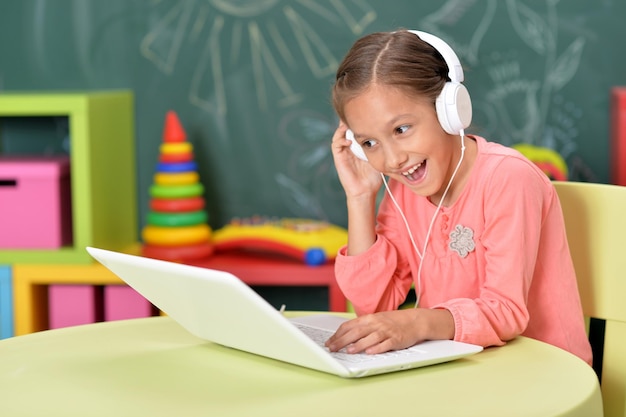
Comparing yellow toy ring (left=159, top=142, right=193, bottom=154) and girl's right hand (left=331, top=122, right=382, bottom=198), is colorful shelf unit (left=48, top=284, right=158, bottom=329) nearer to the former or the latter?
yellow toy ring (left=159, top=142, right=193, bottom=154)

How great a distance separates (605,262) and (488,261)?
191mm

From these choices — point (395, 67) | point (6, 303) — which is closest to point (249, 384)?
point (395, 67)

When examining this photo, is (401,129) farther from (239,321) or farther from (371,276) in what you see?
(239,321)

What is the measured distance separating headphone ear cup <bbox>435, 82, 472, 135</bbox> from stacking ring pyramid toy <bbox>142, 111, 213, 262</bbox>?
3.96 feet

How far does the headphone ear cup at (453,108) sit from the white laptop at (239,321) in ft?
1.04

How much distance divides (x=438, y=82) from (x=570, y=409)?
557mm

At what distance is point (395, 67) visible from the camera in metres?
1.37

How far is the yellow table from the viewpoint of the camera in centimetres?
99

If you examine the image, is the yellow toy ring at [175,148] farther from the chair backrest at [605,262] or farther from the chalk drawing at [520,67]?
the chair backrest at [605,262]

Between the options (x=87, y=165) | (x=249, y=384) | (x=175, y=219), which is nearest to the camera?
(x=249, y=384)

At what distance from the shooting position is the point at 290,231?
2479 mm

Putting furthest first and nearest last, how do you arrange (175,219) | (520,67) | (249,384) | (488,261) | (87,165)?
1. (520,67)
2. (175,219)
3. (87,165)
4. (488,261)
5. (249,384)

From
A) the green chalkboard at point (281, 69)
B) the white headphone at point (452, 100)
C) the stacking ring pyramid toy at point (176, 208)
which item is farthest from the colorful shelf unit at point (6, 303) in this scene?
the white headphone at point (452, 100)

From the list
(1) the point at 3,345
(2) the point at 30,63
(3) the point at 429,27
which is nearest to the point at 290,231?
(3) the point at 429,27
